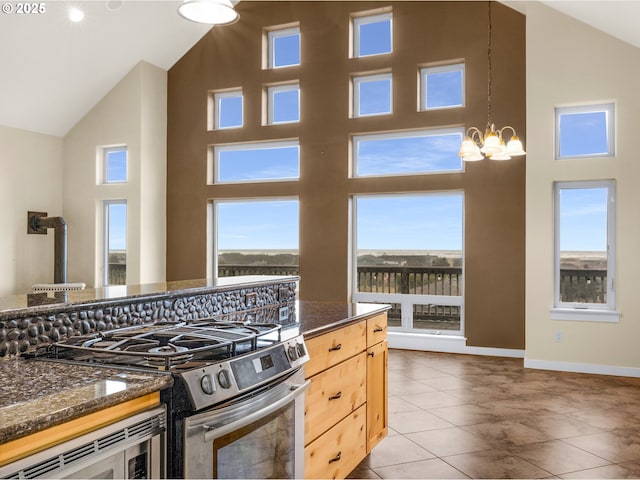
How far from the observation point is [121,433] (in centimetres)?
131

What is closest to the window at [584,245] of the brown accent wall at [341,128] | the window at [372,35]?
the brown accent wall at [341,128]

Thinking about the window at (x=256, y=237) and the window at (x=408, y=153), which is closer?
the window at (x=408, y=153)

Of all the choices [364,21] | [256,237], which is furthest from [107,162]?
[364,21]

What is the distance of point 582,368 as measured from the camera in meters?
5.38

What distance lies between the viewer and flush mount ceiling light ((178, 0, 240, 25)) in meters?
2.73

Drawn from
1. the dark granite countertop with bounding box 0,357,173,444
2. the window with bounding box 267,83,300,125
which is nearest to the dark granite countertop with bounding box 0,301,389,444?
the dark granite countertop with bounding box 0,357,173,444

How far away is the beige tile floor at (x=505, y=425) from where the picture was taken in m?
3.04

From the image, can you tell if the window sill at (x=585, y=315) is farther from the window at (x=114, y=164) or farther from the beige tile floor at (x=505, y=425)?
the window at (x=114, y=164)

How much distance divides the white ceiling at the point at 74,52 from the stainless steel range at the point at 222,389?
5521mm

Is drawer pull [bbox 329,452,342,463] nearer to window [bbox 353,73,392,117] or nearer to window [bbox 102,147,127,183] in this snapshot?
window [bbox 353,73,392,117]

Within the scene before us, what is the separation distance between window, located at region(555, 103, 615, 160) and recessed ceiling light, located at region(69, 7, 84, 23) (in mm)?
5524

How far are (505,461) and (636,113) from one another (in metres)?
3.84

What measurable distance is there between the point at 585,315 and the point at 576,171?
1.45m

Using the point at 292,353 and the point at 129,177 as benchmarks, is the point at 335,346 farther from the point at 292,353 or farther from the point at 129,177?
the point at 129,177
